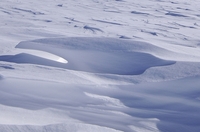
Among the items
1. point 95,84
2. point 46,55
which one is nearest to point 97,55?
point 46,55

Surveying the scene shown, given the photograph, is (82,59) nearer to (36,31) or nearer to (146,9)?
(36,31)

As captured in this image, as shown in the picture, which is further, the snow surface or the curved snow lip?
the curved snow lip

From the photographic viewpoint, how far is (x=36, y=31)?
105 inches

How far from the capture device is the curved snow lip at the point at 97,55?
1.79 m

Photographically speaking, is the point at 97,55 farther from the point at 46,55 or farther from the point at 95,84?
the point at 95,84

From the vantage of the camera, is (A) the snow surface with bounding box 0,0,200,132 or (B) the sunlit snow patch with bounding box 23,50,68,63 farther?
(B) the sunlit snow patch with bounding box 23,50,68,63

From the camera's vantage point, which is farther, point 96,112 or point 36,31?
point 36,31

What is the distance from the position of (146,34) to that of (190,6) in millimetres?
2595

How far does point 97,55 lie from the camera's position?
1968 mm

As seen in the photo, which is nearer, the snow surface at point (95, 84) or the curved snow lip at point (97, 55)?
the snow surface at point (95, 84)

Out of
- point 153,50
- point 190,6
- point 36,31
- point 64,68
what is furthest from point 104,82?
point 190,6

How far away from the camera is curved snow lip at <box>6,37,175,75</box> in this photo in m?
1.79

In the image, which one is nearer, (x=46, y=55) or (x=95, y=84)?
(x=95, y=84)

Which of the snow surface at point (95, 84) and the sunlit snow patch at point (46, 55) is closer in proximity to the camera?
the snow surface at point (95, 84)
